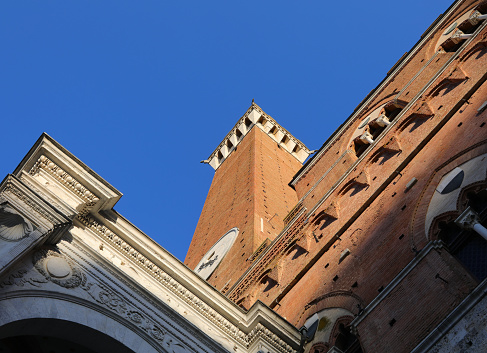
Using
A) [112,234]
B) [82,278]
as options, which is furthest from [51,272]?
[112,234]

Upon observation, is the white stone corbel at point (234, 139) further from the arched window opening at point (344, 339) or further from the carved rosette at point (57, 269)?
the carved rosette at point (57, 269)

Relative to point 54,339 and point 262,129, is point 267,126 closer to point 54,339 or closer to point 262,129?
point 262,129

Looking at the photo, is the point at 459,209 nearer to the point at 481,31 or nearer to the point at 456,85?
the point at 456,85

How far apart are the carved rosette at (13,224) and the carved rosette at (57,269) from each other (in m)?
0.39

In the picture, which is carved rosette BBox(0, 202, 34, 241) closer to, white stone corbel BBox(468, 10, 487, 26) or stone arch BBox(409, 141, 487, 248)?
stone arch BBox(409, 141, 487, 248)

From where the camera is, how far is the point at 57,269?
9.84 meters

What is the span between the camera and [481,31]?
51.9 ft

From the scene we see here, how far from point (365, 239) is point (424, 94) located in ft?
14.3

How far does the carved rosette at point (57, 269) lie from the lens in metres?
9.70

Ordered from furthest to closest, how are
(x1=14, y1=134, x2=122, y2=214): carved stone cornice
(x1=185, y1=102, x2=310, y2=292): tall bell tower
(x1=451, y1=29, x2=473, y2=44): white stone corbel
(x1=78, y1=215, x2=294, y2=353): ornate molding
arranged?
(x1=185, y1=102, x2=310, y2=292): tall bell tower < (x1=451, y1=29, x2=473, y2=44): white stone corbel < (x1=78, y1=215, x2=294, y2=353): ornate molding < (x1=14, y1=134, x2=122, y2=214): carved stone cornice

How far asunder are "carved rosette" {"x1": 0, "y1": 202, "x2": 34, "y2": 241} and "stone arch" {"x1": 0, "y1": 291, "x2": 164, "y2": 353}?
832 millimetres

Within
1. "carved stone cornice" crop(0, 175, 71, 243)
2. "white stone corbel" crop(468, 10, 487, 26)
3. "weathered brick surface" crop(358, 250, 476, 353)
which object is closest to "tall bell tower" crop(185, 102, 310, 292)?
"white stone corbel" crop(468, 10, 487, 26)

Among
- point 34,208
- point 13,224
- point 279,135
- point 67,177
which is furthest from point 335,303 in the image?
point 279,135

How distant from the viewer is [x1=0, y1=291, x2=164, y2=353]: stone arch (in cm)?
893
